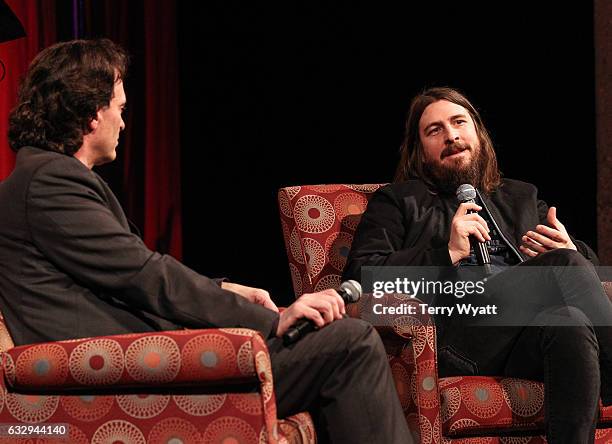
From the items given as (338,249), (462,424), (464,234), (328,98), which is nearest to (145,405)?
(462,424)

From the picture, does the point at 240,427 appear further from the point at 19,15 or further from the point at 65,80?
the point at 19,15

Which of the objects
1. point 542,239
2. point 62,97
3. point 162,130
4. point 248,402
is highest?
point 62,97

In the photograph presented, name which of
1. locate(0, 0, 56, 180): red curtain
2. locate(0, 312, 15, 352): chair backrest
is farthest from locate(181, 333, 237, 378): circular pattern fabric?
locate(0, 0, 56, 180): red curtain

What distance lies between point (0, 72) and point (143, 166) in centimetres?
90

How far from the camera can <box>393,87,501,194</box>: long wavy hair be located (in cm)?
307

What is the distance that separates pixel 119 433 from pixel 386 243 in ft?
4.02

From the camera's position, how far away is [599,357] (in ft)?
7.29

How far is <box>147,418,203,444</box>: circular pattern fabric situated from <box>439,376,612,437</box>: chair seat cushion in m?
0.80

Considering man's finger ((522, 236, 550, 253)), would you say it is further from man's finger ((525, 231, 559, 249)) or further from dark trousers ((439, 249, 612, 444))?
dark trousers ((439, 249, 612, 444))

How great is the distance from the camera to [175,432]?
169 cm

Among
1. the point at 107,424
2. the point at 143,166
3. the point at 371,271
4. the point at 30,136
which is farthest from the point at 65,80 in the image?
the point at 143,166

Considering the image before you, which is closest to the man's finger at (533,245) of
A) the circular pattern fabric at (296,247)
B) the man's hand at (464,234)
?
the man's hand at (464,234)

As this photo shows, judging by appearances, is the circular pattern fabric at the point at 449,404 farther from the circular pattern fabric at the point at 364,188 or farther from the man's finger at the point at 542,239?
the circular pattern fabric at the point at 364,188

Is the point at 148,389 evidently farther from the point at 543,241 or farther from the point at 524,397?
the point at 543,241
